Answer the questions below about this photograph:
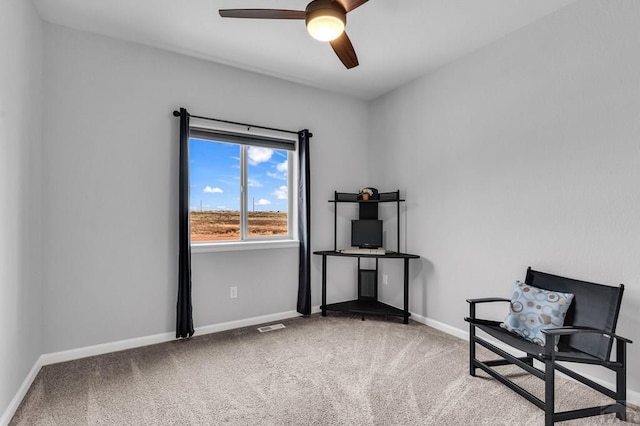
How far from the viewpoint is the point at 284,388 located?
2.21 meters

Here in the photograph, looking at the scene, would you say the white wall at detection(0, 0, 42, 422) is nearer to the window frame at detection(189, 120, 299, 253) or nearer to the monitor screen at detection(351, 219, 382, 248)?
the window frame at detection(189, 120, 299, 253)

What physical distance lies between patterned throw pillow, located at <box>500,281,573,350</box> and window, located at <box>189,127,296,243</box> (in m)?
2.41

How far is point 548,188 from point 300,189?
2.33 metres

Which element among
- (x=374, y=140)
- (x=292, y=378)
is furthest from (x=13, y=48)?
(x=374, y=140)

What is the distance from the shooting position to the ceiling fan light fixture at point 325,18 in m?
1.82

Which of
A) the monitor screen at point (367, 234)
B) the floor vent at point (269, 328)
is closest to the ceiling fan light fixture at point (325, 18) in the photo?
the monitor screen at point (367, 234)

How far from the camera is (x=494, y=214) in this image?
2865 millimetres

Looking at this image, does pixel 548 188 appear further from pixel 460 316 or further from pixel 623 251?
pixel 460 316

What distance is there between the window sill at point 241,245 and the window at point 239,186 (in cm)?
14

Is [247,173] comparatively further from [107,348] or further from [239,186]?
[107,348]

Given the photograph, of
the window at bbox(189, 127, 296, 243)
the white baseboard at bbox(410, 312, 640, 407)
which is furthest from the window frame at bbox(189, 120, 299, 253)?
the white baseboard at bbox(410, 312, 640, 407)

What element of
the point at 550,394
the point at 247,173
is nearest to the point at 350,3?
the point at 247,173

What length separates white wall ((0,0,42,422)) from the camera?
1.85m

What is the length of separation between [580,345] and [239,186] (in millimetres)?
3122
